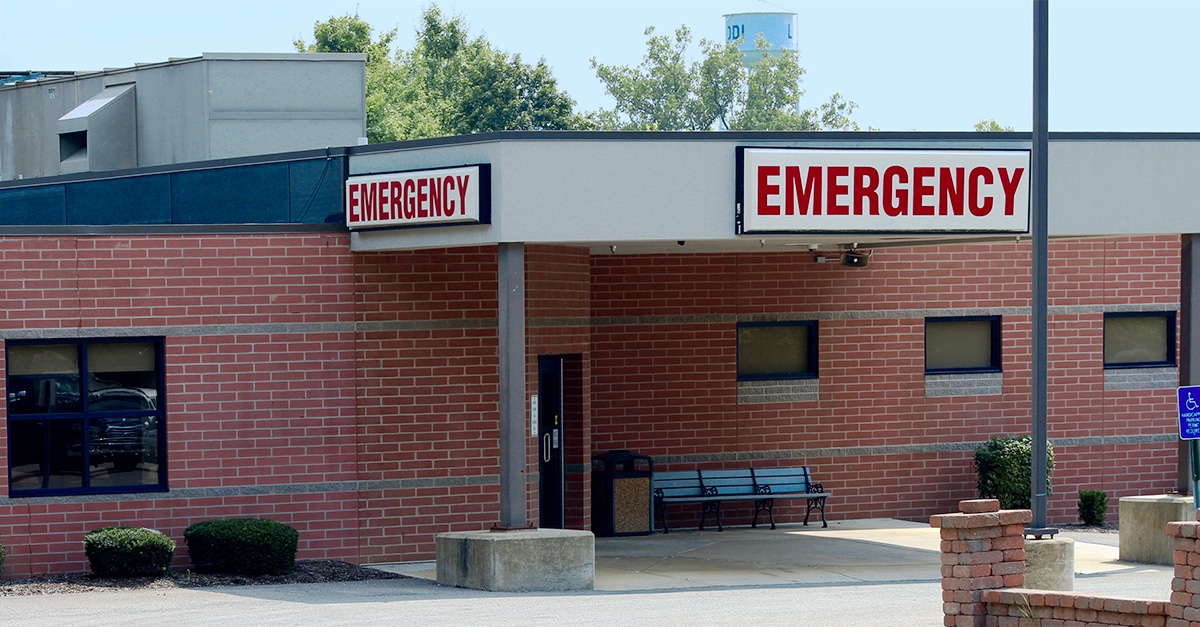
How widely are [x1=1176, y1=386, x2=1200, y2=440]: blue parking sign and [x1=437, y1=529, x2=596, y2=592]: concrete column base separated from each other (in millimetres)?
6355

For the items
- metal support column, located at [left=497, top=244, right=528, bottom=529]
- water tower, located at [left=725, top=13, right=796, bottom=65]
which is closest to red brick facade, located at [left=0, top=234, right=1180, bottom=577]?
metal support column, located at [left=497, top=244, right=528, bottom=529]

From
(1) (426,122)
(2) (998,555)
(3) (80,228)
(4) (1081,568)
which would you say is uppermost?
(1) (426,122)

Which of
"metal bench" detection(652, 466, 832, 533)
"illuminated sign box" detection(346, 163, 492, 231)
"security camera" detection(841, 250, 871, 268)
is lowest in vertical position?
"metal bench" detection(652, 466, 832, 533)

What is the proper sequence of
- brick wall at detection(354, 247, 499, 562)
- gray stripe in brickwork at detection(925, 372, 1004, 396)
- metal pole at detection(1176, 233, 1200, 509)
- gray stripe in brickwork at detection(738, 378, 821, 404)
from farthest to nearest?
gray stripe in brickwork at detection(925, 372, 1004, 396), gray stripe in brickwork at detection(738, 378, 821, 404), brick wall at detection(354, 247, 499, 562), metal pole at detection(1176, 233, 1200, 509)

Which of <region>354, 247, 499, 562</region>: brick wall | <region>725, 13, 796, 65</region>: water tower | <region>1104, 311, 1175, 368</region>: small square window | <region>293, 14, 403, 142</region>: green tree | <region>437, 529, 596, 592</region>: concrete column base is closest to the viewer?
<region>437, 529, 596, 592</region>: concrete column base

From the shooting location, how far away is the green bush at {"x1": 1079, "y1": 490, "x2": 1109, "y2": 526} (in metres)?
22.4

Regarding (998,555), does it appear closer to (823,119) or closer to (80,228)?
(80,228)

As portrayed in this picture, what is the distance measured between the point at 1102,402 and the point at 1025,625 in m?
11.8

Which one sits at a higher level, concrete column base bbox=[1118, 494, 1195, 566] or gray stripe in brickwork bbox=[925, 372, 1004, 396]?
gray stripe in brickwork bbox=[925, 372, 1004, 396]

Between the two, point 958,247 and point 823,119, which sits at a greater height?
point 823,119

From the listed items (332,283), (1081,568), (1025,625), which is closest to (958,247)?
(1081,568)

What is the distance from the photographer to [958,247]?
877 inches

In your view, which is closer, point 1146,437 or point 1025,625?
point 1025,625

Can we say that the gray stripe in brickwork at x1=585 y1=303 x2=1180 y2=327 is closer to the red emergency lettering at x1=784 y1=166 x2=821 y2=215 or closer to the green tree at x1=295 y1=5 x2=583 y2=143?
the red emergency lettering at x1=784 y1=166 x2=821 y2=215
